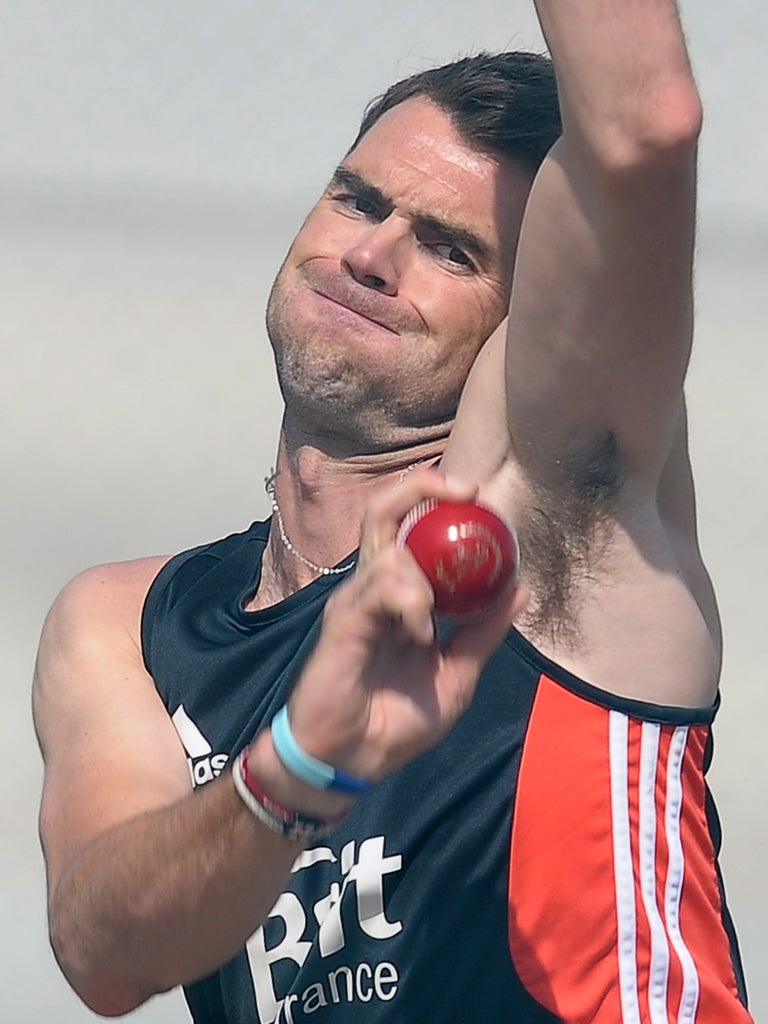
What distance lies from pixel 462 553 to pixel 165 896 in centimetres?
36

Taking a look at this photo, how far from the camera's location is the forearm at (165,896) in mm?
1101

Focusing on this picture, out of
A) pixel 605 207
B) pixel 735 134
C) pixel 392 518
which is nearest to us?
pixel 392 518

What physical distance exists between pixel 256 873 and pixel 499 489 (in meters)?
0.37

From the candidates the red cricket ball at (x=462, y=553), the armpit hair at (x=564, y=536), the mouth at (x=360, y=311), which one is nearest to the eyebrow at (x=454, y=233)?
the mouth at (x=360, y=311)

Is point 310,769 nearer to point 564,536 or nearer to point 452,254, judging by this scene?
point 564,536

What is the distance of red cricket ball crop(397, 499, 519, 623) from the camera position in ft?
3.24

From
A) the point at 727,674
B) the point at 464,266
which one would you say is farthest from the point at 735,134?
the point at 464,266

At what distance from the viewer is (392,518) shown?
3.31 feet

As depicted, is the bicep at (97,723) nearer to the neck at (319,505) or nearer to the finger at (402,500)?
the neck at (319,505)

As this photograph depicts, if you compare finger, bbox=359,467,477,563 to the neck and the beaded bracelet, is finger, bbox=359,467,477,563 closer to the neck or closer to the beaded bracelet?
the beaded bracelet

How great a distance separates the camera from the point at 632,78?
1.11 m

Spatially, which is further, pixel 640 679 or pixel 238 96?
pixel 238 96

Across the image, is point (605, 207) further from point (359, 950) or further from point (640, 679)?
point (359, 950)

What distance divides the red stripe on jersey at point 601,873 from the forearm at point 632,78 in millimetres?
427
